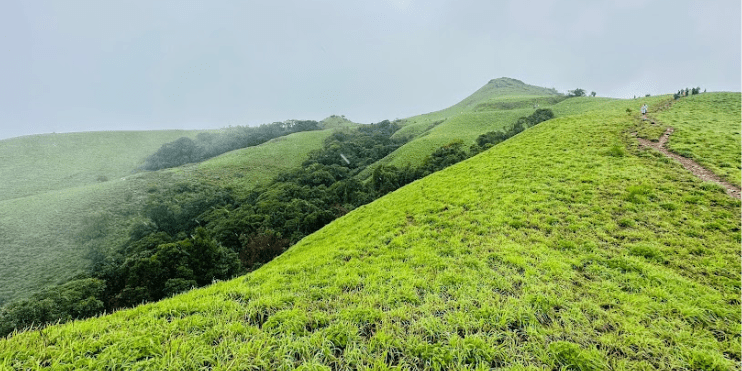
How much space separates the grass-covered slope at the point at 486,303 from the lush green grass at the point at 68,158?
103312 mm

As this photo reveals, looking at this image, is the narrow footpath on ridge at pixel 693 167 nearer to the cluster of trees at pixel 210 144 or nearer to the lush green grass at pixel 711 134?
the lush green grass at pixel 711 134

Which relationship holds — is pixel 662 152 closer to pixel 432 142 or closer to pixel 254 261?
pixel 254 261

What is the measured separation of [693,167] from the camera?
17734mm

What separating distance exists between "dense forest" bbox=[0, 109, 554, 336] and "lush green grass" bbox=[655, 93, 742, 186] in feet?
80.8

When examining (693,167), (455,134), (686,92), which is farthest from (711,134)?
(455,134)

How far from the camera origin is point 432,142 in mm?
75000

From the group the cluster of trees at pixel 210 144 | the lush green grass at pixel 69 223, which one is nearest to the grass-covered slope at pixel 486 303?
the lush green grass at pixel 69 223

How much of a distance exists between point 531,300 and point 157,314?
34.7ft

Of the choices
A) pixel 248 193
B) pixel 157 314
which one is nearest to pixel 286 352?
pixel 157 314

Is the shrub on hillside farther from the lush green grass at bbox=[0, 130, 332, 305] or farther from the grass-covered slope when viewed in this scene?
the grass-covered slope

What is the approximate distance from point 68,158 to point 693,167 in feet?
508

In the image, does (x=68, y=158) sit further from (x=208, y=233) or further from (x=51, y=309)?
(x=51, y=309)

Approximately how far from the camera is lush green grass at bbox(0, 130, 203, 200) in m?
76.3

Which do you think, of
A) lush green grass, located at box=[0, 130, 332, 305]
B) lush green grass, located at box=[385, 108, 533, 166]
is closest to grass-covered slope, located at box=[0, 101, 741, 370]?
lush green grass, located at box=[0, 130, 332, 305]
